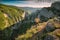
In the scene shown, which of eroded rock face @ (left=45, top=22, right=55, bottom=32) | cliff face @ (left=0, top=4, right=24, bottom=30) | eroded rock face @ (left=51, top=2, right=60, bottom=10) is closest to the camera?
eroded rock face @ (left=45, top=22, right=55, bottom=32)

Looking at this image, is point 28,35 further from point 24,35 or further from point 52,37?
point 52,37

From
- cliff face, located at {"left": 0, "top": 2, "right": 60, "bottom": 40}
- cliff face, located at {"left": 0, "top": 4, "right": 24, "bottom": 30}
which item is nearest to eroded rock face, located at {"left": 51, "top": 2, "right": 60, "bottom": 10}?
cliff face, located at {"left": 0, "top": 2, "right": 60, "bottom": 40}

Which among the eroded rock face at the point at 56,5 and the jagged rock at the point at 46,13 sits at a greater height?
the eroded rock face at the point at 56,5

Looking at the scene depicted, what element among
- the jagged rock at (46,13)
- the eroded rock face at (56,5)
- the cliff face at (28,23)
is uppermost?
the eroded rock face at (56,5)

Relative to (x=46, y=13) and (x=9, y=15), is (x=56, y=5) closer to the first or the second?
(x=46, y=13)

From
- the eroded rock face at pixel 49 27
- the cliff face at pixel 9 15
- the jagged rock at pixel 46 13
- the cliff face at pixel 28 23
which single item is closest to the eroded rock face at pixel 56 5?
the cliff face at pixel 28 23

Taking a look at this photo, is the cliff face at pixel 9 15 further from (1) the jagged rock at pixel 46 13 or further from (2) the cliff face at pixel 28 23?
(1) the jagged rock at pixel 46 13

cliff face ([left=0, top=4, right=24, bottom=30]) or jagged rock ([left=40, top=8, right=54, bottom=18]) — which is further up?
jagged rock ([left=40, top=8, right=54, bottom=18])

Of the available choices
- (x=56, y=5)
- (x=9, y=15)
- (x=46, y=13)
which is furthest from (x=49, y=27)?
(x=9, y=15)

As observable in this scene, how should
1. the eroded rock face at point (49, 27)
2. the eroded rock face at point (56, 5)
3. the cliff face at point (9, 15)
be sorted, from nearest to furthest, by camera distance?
the eroded rock face at point (49, 27) → the eroded rock face at point (56, 5) → the cliff face at point (9, 15)

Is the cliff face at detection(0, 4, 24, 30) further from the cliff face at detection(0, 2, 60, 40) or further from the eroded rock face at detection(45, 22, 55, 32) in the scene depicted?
the eroded rock face at detection(45, 22, 55, 32)

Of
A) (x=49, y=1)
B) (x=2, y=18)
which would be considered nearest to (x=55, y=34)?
(x=49, y=1)
